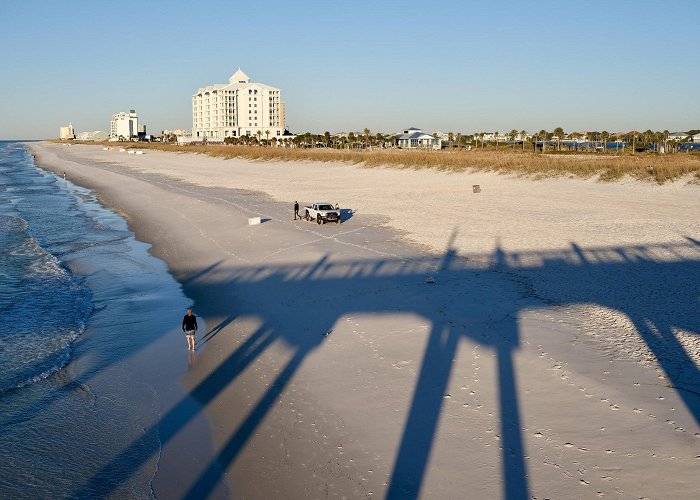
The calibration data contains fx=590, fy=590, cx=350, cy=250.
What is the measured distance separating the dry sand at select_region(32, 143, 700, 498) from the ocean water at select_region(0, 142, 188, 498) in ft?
2.84

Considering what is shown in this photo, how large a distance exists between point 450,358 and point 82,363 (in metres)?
8.79

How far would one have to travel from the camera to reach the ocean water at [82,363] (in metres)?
9.73

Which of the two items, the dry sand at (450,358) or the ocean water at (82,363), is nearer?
the dry sand at (450,358)

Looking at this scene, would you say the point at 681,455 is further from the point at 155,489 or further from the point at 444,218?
the point at 444,218

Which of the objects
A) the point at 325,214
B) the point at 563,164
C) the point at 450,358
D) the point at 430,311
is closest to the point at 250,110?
the point at 563,164

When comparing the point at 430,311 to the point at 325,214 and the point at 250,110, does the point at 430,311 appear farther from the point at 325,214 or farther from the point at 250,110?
the point at 250,110

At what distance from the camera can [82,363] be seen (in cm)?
1427

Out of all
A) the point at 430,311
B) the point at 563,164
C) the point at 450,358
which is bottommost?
the point at 450,358

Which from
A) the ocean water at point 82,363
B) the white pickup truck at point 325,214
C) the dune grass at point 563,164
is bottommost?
the ocean water at point 82,363

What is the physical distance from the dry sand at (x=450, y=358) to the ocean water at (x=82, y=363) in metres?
0.87

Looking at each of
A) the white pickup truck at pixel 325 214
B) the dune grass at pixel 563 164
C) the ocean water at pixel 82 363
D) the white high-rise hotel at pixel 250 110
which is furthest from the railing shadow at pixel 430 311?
the white high-rise hotel at pixel 250 110

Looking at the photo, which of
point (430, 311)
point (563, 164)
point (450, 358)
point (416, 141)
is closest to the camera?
point (450, 358)

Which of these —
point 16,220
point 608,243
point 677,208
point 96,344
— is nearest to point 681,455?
point 96,344

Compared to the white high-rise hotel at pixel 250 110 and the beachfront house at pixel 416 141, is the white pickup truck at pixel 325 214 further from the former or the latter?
the white high-rise hotel at pixel 250 110
